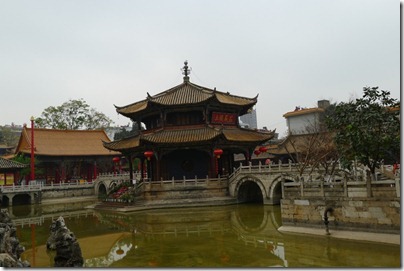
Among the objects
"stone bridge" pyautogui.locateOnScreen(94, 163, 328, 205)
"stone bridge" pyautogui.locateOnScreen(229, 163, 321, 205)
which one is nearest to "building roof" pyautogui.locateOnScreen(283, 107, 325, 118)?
"stone bridge" pyautogui.locateOnScreen(94, 163, 328, 205)

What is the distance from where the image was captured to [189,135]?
29.5 metres

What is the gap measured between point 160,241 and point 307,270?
734 centimetres

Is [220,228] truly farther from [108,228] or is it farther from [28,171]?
[28,171]

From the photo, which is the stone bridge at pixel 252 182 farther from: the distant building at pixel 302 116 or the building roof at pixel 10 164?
the distant building at pixel 302 116

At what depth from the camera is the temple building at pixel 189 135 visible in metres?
29.0

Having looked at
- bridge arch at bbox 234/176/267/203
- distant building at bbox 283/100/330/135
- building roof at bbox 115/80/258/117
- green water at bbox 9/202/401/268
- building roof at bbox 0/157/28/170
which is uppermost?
distant building at bbox 283/100/330/135

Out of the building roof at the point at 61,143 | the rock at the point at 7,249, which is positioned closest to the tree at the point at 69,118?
the building roof at the point at 61,143

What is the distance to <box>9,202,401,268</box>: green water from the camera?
11.6 metres

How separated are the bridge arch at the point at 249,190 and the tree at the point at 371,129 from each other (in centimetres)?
1255

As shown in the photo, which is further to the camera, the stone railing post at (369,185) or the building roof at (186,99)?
the building roof at (186,99)

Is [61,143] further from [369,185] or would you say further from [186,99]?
[369,185]

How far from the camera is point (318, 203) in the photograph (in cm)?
1560

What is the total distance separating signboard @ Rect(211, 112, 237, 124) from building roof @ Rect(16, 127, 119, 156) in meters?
17.9

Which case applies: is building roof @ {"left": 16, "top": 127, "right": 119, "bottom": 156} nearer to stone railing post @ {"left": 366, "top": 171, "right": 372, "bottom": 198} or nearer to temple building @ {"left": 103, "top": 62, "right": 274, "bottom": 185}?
temple building @ {"left": 103, "top": 62, "right": 274, "bottom": 185}
